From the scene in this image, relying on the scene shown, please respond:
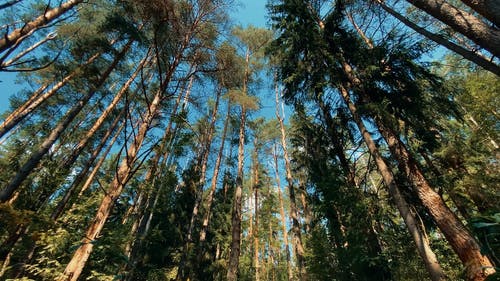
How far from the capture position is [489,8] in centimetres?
300

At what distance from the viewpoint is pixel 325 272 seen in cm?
772

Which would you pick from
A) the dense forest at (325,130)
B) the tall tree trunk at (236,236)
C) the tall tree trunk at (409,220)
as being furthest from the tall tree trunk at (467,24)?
the tall tree trunk at (236,236)

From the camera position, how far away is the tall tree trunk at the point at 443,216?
11.3 feet

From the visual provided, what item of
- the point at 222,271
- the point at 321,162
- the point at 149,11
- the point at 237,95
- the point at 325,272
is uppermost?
the point at 237,95

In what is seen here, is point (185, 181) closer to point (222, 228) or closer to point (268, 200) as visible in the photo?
point (222, 228)

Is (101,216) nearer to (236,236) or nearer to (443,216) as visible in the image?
(443,216)

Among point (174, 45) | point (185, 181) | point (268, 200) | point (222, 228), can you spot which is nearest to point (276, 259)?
point (268, 200)

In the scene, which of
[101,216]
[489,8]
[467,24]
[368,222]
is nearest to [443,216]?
[368,222]

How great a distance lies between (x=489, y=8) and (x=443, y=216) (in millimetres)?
3074

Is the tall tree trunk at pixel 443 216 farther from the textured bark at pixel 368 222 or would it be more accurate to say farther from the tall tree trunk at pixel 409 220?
the textured bark at pixel 368 222

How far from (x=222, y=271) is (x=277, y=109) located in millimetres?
10073

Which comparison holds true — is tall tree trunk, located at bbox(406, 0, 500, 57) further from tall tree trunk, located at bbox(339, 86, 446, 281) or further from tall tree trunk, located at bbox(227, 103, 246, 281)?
tall tree trunk, located at bbox(227, 103, 246, 281)

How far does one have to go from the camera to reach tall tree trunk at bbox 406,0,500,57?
3071 millimetres

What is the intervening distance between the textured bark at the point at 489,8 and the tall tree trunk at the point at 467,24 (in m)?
0.14
